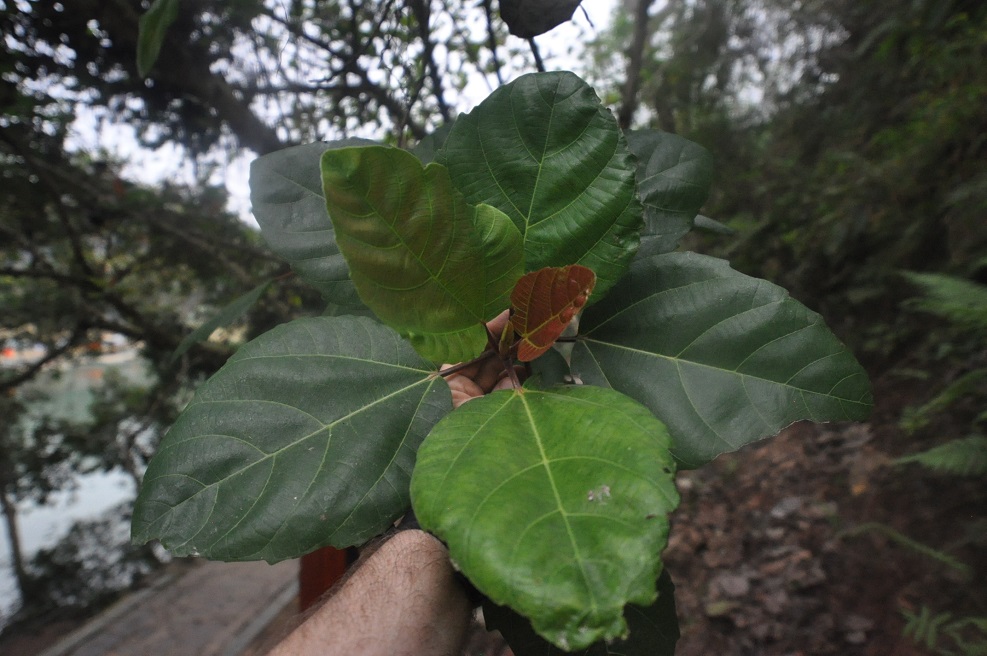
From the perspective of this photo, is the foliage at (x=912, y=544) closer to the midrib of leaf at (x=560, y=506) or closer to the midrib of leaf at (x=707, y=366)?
the midrib of leaf at (x=707, y=366)

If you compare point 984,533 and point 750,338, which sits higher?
point 750,338

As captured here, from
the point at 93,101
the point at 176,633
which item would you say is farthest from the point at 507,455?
the point at 176,633

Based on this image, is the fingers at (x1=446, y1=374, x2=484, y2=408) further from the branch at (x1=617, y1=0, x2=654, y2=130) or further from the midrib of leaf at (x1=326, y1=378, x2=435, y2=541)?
the branch at (x1=617, y1=0, x2=654, y2=130)

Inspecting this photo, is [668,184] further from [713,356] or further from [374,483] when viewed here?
[374,483]

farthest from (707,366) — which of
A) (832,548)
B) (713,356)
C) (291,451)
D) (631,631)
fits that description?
(832,548)

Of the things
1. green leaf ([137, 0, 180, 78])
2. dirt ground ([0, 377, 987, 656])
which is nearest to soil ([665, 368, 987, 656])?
dirt ground ([0, 377, 987, 656])

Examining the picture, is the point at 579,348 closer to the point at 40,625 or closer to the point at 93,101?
the point at 93,101
